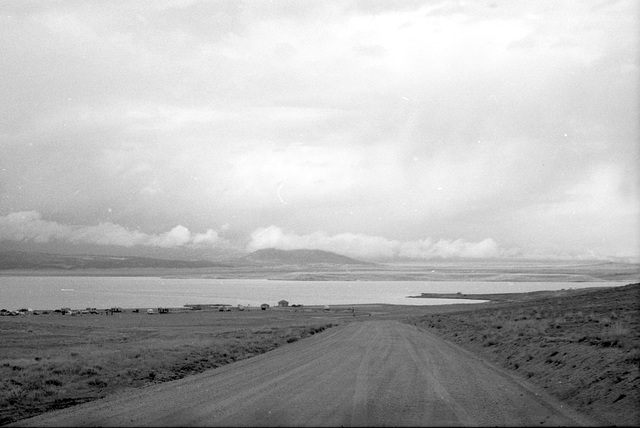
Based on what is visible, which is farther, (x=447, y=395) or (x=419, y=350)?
(x=419, y=350)

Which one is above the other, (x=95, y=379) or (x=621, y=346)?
(x=621, y=346)

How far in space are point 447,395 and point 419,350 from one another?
13.1 m

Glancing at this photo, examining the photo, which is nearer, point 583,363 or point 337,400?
point 337,400

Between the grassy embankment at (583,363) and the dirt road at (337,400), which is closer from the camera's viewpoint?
the dirt road at (337,400)

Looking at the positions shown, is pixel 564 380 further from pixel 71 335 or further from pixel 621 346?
pixel 71 335

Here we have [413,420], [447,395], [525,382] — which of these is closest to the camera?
[413,420]

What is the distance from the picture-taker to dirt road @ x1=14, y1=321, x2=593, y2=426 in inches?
457

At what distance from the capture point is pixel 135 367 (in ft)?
73.2

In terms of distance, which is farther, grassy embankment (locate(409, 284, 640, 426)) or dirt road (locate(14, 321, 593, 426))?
grassy embankment (locate(409, 284, 640, 426))

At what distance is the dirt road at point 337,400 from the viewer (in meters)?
11.6

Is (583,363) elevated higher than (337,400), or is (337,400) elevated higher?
(583,363)

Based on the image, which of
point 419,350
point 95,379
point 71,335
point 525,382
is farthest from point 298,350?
point 71,335

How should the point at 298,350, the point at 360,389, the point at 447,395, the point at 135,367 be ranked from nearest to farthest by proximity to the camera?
1. the point at 447,395
2. the point at 360,389
3. the point at 135,367
4. the point at 298,350

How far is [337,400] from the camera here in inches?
Result: 542
